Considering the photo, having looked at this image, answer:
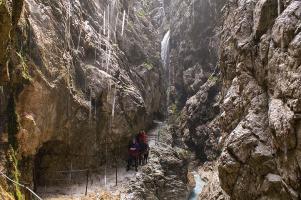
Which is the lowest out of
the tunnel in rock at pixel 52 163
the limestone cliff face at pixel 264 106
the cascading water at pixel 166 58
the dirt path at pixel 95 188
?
the dirt path at pixel 95 188

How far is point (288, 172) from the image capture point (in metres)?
10.7

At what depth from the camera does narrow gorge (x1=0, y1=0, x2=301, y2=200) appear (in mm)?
11375

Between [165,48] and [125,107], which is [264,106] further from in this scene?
[165,48]

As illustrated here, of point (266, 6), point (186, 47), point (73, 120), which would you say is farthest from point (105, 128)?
point (186, 47)

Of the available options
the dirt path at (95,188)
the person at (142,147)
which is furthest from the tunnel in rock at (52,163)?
the person at (142,147)

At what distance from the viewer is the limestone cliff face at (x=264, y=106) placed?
1069cm

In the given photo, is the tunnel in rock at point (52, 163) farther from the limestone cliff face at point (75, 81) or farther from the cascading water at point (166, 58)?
the cascading water at point (166, 58)

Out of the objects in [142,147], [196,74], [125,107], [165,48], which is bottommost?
[142,147]

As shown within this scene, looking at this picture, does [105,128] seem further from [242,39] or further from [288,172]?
[288,172]

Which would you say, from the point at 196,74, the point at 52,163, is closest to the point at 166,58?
the point at 196,74

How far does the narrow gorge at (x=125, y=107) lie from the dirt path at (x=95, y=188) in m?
0.07

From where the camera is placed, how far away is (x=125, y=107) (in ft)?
73.8

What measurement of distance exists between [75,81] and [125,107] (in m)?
4.54

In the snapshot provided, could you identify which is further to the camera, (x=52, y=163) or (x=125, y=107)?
(x=125, y=107)
